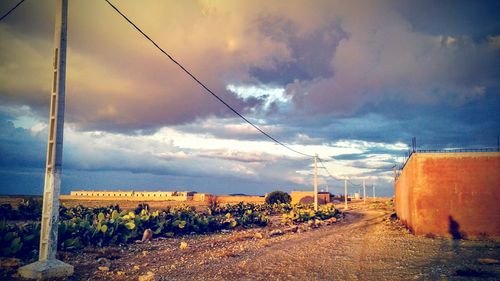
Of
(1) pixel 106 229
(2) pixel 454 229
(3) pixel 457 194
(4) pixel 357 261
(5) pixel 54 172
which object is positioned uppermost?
(5) pixel 54 172

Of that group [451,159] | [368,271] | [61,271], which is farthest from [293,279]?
[451,159]

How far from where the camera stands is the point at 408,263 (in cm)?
963

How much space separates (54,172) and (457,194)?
15425 millimetres

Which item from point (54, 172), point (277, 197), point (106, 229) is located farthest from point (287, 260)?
point (277, 197)

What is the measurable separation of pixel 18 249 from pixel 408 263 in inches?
415

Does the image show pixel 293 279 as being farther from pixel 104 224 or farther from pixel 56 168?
pixel 104 224

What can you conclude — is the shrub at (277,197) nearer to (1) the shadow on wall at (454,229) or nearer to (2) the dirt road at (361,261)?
(1) the shadow on wall at (454,229)

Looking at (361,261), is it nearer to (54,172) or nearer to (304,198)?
(54,172)

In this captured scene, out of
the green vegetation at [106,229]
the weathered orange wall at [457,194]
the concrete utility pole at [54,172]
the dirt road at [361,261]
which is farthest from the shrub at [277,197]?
the concrete utility pole at [54,172]

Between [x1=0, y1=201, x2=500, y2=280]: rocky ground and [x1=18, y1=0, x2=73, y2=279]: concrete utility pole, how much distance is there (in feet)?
1.57

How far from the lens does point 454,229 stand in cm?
1491

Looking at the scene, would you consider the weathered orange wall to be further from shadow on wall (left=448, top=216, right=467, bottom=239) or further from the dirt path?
the dirt path

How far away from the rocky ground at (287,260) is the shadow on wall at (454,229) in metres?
0.89

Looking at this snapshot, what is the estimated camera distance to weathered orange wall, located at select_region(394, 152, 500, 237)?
47.9 feet
